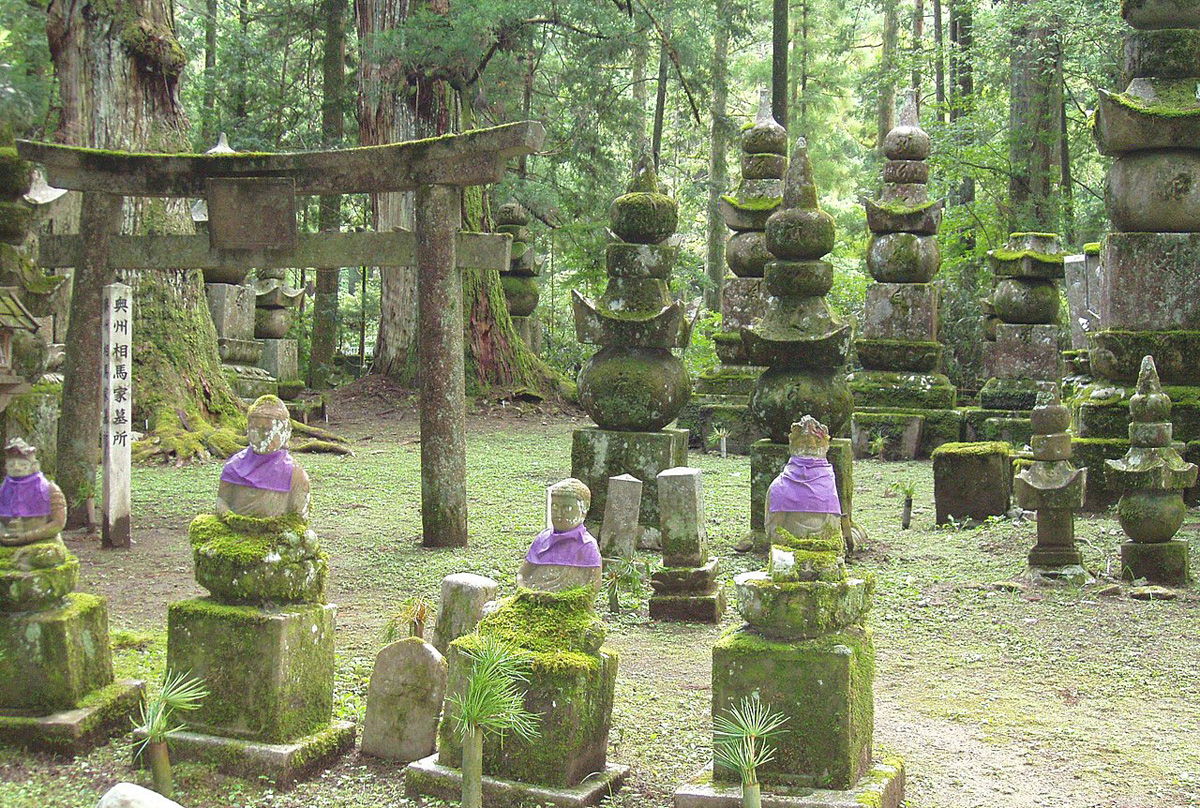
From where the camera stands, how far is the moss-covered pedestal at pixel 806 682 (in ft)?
13.9

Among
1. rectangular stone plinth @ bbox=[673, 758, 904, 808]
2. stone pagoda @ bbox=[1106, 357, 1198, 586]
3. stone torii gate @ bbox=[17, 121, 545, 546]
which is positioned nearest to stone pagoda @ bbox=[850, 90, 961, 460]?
stone pagoda @ bbox=[1106, 357, 1198, 586]

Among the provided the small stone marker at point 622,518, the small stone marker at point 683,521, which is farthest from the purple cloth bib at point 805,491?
the small stone marker at point 622,518

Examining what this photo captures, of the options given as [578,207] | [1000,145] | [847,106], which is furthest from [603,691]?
[847,106]

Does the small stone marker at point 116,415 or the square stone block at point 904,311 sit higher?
the square stone block at point 904,311

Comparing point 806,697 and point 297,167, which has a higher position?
point 297,167

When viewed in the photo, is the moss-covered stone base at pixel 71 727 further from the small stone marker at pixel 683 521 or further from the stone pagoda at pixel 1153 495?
the stone pagoda at pixel 1153 495

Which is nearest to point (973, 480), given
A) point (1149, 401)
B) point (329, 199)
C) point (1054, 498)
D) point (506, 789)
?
point (1054, 498)

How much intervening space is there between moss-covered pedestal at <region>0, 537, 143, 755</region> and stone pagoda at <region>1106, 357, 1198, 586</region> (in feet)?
21.0

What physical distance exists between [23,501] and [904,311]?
1269 cm

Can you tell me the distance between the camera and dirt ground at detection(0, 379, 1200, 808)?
478 cm

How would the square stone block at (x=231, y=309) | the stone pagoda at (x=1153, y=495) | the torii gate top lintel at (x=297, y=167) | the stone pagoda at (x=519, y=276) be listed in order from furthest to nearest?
1. the stone pagoda at (x=519, y=276)
2. the square stone block at (x=231, y=309)
3. the torii gate top lintel at (x=297, y=167)
4. the stone pagoda at (x=1153, y=495)

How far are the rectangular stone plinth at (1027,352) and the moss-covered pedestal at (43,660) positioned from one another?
12451mm

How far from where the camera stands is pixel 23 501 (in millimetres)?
5020

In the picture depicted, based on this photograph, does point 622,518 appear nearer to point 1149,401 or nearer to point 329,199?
point 1149,401
